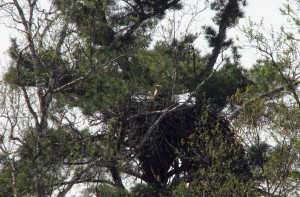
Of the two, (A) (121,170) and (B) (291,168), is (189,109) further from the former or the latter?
(B) (291,168)

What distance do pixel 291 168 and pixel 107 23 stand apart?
4.48 m

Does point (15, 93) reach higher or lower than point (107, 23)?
lower

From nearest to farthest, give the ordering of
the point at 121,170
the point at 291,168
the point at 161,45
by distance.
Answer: the point at 291,168, the point at 121,170, the point at 161,45

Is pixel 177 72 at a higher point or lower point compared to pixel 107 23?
lower

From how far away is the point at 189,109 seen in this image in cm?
1670

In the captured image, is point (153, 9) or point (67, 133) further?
point (153, 9)

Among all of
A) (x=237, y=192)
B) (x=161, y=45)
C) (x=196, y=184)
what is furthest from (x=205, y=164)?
(x=161, y=45)

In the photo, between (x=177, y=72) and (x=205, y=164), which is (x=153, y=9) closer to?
(x=177, y=72)

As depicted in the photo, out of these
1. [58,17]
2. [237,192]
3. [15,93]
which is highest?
[58,17]

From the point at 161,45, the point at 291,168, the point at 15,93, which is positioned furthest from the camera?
the point at 161,45

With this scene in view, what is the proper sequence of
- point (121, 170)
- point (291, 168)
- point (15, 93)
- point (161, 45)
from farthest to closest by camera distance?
point (161, 45)
point (121, 170)
point (15, 93)
point (291, 168)

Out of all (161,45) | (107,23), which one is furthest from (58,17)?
(161,45)

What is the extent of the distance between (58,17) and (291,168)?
14.5ft

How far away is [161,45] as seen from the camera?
679 inches
